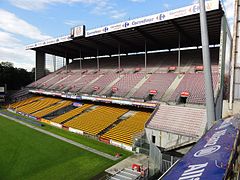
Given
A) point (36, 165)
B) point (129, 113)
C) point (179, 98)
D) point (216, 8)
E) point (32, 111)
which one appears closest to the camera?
point (36, 165)

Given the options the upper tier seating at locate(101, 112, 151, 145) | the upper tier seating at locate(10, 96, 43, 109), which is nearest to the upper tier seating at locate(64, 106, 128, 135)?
the upper tier seating at locate(101, 112, 151, 145)

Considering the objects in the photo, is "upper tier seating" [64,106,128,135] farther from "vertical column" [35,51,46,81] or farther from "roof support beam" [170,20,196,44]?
"vertical column" [35,51,46,81]

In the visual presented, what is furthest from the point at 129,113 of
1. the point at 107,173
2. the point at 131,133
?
the point at 107,173

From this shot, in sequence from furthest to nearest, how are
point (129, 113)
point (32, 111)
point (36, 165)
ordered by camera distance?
1. point (32, 111)
2. point (129, 113)
3. point (36, 165)

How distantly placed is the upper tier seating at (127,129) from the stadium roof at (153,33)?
11816 millimetres

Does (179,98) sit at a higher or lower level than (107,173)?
higher

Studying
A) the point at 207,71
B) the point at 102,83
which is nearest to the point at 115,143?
A: the point at 207,71

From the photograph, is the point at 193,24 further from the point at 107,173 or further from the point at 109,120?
the point at 107,173

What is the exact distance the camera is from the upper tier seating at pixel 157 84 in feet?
91.9

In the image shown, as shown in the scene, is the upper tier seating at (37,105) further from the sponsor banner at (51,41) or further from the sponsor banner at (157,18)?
the sponsor banner at (157,18)

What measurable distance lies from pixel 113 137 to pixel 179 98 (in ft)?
30.1

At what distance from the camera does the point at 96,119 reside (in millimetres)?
26703

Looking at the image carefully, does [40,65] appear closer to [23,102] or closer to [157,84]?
[23,102]

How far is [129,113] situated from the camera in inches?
1070
